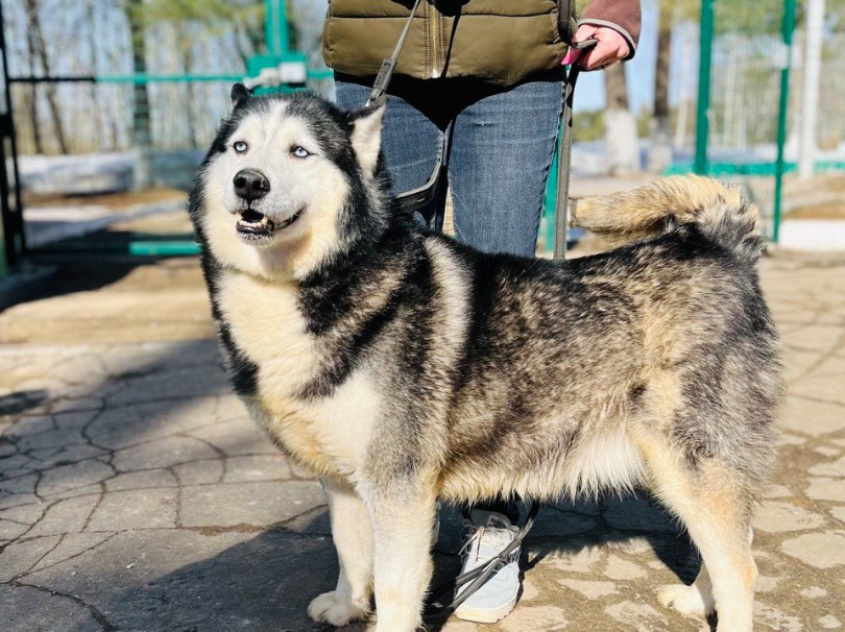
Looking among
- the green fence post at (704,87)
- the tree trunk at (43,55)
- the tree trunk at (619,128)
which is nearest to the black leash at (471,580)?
the green fence post at (704,87)

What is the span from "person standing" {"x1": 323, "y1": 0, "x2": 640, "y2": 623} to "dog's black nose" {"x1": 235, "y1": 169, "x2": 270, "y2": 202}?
2.08ft

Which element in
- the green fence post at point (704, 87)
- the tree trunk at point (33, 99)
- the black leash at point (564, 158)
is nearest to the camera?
the black leash at point (564, 158)

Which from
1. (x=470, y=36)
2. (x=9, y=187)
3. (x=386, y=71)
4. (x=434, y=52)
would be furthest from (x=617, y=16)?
(x=9, y=187)

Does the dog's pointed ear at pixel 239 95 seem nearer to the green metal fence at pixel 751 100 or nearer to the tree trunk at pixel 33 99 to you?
the tree trunk at pixel 33 99

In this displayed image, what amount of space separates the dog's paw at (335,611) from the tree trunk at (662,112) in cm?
1651

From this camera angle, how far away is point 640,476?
2.45 meters

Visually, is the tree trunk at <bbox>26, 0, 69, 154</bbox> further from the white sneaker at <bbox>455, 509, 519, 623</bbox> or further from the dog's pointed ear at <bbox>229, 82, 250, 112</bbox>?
the white sneaker at <bbox>455, 509, 519, 623</bbox>

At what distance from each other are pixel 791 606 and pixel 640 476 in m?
0.65

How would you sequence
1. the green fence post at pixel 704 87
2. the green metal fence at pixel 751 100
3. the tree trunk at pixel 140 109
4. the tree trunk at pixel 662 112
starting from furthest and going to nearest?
the tree trunk at pixel 662 112 < the green metal fence at pixel 751 100 < the tree trunk at pixel 140 109 < the green fence post at pixel 704 87

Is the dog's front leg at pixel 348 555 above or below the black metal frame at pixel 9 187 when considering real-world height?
below

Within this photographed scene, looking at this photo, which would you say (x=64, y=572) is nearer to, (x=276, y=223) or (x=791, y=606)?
(x=276, y=223)

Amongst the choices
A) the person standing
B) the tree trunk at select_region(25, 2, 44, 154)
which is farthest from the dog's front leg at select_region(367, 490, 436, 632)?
the tree trunk at select_region(25, 2, 44, 154)

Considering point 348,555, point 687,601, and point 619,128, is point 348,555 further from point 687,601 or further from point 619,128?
point 619,128

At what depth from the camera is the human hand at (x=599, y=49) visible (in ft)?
8.42
